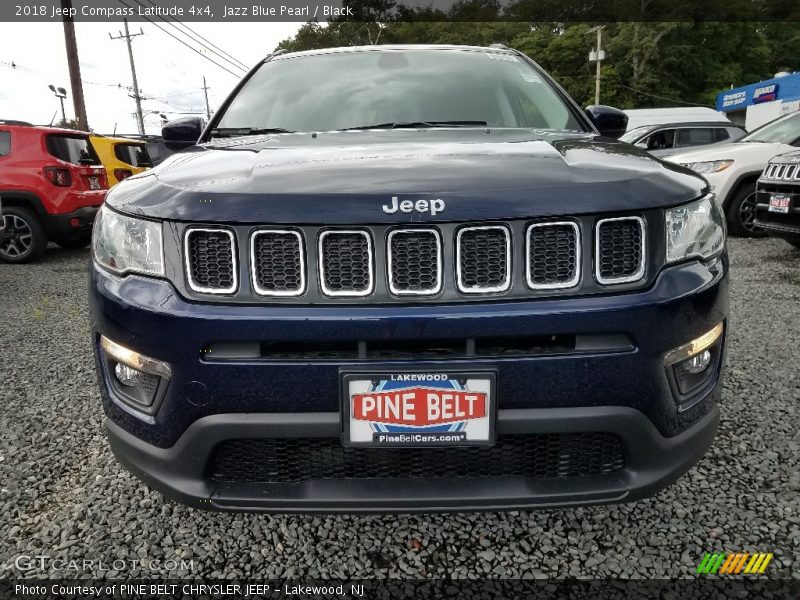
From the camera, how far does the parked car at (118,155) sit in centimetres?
915

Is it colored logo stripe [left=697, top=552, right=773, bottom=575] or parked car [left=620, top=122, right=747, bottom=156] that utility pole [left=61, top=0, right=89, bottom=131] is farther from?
colored logo stripe [left=697, top=552, right=773, bottom=575]

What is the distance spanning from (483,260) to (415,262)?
163 millimetres

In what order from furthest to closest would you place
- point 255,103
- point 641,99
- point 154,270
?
1. point 641,99
2. point 255,103
3. point 154,270

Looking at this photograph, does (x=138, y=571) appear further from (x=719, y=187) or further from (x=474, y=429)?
(x=719, y=187)

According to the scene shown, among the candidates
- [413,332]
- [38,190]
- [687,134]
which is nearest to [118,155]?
[38,190]

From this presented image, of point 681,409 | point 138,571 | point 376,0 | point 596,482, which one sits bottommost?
point 138,571

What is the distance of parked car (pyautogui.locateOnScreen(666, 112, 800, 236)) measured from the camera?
7.12m

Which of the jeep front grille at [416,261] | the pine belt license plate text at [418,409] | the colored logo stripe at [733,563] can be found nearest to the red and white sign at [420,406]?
the pine belt license plate text at [418,409]

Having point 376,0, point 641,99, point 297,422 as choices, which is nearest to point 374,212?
point 297,422

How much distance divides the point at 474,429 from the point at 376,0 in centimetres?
5258

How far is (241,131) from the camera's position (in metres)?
2.37

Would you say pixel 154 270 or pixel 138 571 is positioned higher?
pixel 154 270

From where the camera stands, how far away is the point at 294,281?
1.44 m

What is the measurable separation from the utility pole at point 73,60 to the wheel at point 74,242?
375 inches
